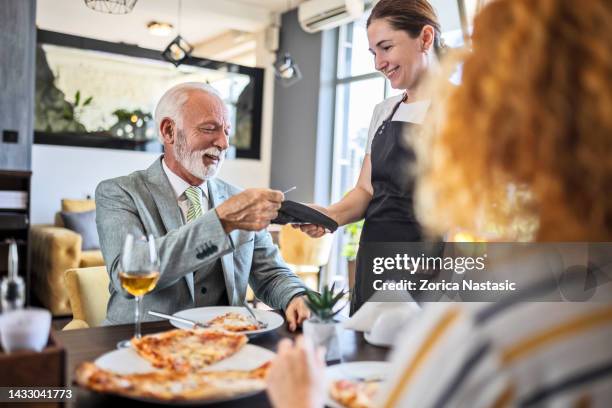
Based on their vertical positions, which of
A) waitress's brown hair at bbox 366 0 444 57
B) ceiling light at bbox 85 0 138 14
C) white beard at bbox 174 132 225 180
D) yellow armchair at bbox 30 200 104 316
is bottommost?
yellow armchair at bbox 30 200 104 316

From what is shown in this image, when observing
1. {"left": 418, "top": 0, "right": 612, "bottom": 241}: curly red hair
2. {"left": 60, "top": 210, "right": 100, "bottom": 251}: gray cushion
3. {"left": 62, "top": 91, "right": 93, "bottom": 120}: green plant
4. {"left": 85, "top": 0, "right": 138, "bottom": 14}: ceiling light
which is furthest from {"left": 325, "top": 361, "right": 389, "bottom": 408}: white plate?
{"left": 62, "top": 91, "right": 93, "bottom": 120}: green plant

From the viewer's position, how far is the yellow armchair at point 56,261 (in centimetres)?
459

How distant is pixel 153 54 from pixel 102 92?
68 centimetres

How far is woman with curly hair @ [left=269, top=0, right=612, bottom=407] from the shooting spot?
1.63 feet

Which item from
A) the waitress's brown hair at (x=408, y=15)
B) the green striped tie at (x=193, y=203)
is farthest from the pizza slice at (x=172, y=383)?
the waitress's brown hair at (x=408, y=15)

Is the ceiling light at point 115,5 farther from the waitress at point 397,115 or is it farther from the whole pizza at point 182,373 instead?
the whole pizza at point 182,373

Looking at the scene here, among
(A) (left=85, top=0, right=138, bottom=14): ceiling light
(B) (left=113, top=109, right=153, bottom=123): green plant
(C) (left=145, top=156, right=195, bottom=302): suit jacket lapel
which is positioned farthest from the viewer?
(B) (left=113, top=109, right=153, bottom=123): green plant

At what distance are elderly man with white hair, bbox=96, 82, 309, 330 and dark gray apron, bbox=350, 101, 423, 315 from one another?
0.92ft

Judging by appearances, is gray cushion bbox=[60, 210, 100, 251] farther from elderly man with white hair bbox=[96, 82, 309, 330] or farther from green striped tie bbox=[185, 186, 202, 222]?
green striped tie bbox=[185, 186, 202, 222]

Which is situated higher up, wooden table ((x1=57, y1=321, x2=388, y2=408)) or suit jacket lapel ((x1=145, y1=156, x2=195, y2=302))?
suit jacket lapel ((x1=145, y1=156, x2=195, y2=302))

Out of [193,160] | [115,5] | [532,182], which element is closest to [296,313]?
[193,160]

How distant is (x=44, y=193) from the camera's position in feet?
17.8

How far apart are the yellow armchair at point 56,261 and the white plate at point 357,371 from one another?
4.08 metres

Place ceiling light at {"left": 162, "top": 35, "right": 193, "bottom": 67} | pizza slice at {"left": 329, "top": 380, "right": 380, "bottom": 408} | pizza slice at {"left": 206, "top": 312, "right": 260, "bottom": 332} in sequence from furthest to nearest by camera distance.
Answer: ceiling light at {"left": 162, "top": 35, "right": 193, "bottom": 67} → pizza slice at {"left": 206, "top": 312, "right": 260, "bottom": 332} → pizza slice at {"left": 329, "top": 380, "right": 380, "bottom": 408}
